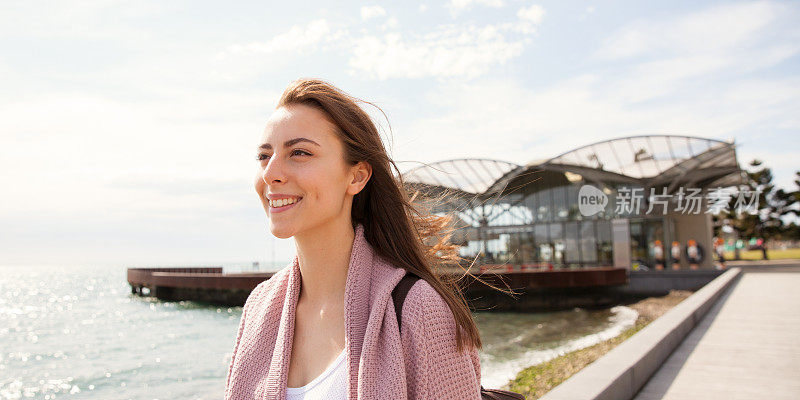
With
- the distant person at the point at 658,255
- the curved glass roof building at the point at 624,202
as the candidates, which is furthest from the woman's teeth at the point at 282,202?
the distant person at the point at 658,255

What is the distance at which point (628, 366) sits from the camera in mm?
4672

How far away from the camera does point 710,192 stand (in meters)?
31.0

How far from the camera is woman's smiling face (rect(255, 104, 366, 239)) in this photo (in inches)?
61.0

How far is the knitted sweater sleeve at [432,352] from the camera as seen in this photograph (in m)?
1.34

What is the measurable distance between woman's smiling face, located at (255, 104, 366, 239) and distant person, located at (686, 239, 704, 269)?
99.9ft

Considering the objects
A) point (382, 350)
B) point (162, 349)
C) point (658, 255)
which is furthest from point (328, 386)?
point (658, 255)

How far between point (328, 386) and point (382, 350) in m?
0.21

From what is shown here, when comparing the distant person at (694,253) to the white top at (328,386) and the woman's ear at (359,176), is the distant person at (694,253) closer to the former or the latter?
the woman's ear at (359,176)

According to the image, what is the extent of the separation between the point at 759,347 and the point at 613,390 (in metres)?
4.19

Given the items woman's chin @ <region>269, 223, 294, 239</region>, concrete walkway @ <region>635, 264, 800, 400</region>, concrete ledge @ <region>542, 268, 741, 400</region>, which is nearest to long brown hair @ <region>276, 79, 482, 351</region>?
woman's chin @ <region>269, 223, 294, 239</region>

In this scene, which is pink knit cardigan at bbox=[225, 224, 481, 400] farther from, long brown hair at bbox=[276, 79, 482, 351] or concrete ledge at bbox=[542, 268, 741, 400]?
concrete ledge at bbox=[542, 268, 741, 400]

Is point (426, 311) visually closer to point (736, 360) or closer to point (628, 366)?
point (628, 366)

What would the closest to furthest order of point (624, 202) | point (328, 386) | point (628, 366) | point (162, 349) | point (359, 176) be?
point (328, 386)
point (359, 176)
point (628, 366)
point (162, 349)
point (624, 202)

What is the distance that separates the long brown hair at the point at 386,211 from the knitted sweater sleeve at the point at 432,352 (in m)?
0.04
